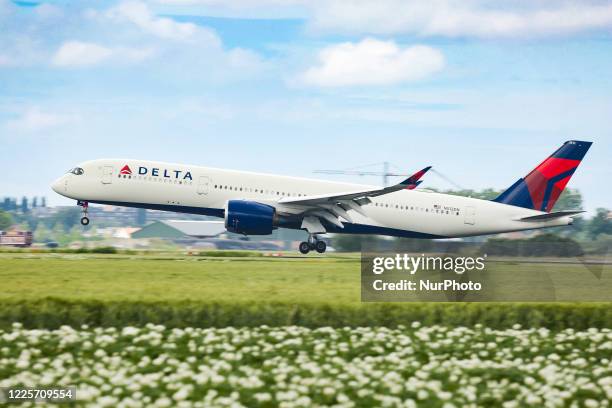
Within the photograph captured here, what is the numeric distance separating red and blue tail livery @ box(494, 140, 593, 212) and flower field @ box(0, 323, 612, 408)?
28071mm

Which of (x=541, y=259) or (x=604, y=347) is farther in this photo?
(x=541, y=259)

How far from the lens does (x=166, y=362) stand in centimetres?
1432

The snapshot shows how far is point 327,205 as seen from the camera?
4091cm

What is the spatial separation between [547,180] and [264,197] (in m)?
14.4

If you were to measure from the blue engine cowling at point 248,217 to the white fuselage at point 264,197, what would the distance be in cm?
149

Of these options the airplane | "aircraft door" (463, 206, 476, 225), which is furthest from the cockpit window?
"aircraft door" (463, 206, 476, 225)

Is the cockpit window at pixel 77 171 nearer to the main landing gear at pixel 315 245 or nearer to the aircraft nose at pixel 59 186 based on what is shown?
the aircraft nose at pixel 59 186

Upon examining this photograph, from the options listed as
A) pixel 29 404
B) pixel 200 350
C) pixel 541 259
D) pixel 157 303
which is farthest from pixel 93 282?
pixel 541 259

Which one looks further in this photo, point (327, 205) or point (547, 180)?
point (547, 180)

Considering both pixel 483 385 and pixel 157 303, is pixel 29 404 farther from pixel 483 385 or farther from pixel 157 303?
pixel 483 385

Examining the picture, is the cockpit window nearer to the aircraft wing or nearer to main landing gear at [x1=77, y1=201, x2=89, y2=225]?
main landing gear at [x1=77, y1=201, x2=89, y2=225]

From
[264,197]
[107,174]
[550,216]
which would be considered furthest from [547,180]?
[107,174]

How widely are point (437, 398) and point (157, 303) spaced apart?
6186 millimetres

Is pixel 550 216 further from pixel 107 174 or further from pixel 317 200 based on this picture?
pixel 107 174
